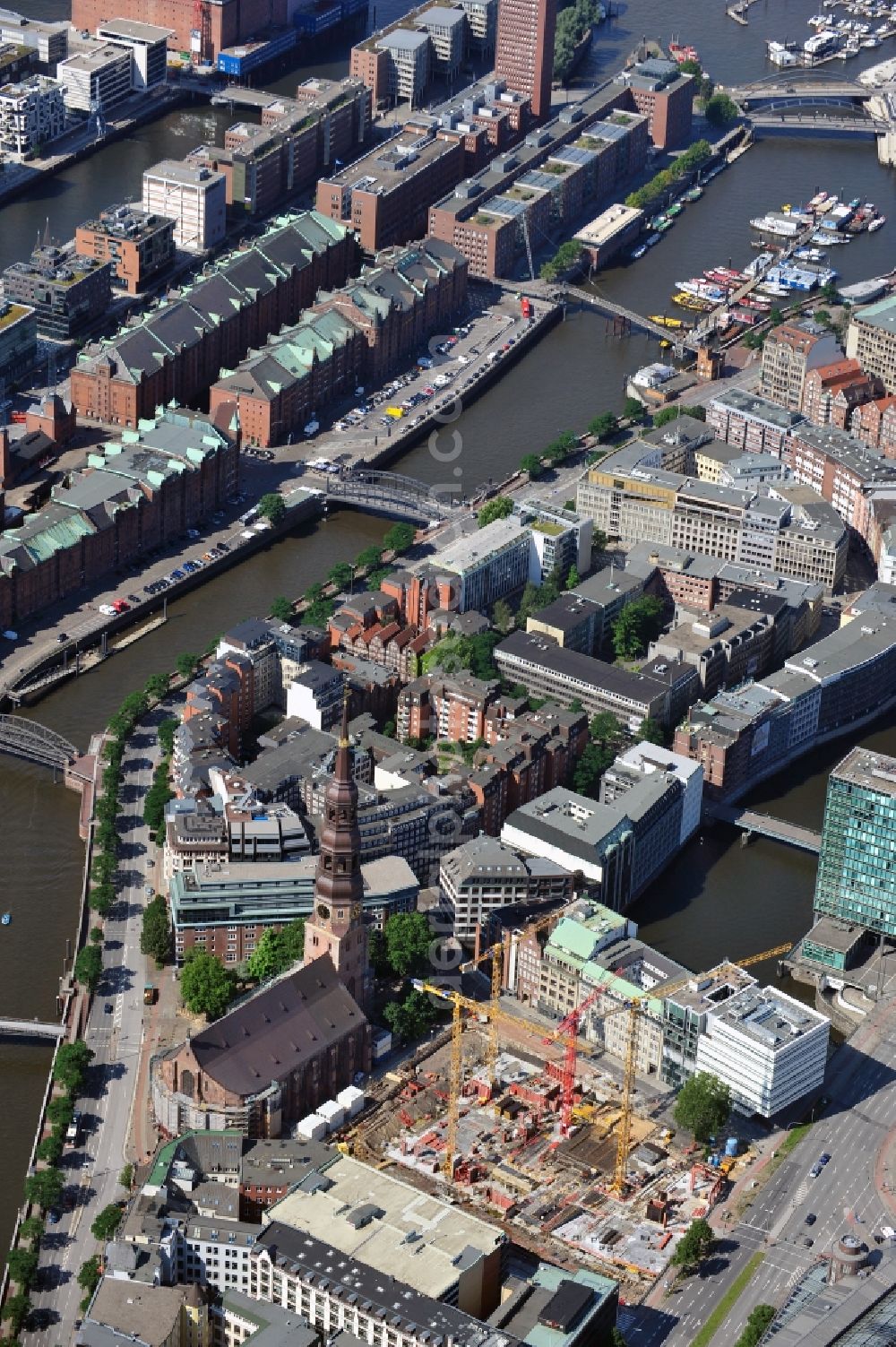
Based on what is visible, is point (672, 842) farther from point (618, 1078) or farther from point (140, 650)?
point (140, 650)

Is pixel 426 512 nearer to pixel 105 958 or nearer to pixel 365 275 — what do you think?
pixel 365 275

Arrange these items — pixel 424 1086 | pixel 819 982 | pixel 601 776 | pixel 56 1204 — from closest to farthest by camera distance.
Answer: pixel 56 1204
pixel 424 1086
pixel 819 982
pixel 601 776

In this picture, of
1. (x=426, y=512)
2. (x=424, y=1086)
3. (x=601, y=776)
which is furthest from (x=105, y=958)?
(x=426, y=512)

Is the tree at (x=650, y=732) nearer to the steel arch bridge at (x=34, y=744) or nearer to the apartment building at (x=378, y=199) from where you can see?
the steel arch bridge at (x=34, y=744)

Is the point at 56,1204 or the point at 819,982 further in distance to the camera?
the point at 819,982

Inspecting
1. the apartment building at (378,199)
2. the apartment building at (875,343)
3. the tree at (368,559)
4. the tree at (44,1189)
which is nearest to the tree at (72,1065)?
the tree at (44,1189)

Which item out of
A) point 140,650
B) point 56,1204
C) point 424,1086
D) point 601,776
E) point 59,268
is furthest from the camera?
point 59,268

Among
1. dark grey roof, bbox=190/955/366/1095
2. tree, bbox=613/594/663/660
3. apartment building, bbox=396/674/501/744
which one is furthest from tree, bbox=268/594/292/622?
dark grey roof, bbox=190/955/366/1095
